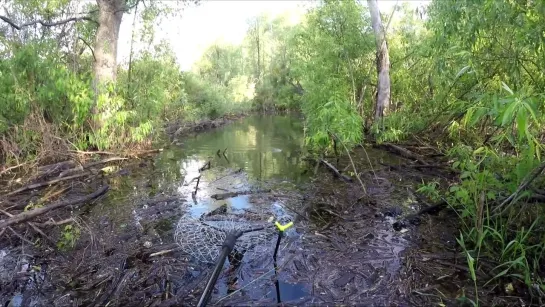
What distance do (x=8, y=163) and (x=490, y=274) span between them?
9.51 metres

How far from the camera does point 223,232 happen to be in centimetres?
472

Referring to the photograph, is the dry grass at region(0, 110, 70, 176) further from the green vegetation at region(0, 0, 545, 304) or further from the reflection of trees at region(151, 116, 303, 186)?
the reflection of trees at region(151, 116, 303, 186)

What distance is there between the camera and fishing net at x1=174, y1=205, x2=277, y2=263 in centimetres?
436

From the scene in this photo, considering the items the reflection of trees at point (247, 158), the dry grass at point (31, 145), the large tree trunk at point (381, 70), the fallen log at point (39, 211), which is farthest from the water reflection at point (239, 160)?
the large tree trunk at point (381, 70)

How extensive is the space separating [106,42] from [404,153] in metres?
10.3

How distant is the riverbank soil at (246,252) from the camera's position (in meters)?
3.46

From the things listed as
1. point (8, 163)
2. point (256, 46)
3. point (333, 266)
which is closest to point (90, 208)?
point (8, 163)

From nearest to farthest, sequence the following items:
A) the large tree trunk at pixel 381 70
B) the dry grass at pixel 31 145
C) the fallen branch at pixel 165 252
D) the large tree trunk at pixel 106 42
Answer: the fallen branch at pixel 165 252, the dry grass at pixel 31 145, the large tree trunk at pixel 106 42, the large tree trunk at pixel 381 70

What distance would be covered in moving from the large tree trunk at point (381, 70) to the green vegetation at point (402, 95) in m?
0.39

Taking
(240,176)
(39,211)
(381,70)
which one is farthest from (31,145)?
(381,70)

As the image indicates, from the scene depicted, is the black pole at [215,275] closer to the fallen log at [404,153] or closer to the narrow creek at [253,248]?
the narrow creek at [253,248]

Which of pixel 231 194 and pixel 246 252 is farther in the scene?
pixel 231 194

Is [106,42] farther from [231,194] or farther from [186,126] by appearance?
[186,126]

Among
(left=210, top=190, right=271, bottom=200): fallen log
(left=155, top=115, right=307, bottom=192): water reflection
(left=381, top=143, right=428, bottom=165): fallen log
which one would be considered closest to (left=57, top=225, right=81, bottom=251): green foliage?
(left=210, top=190, right=271, bottom=200): fallen log
